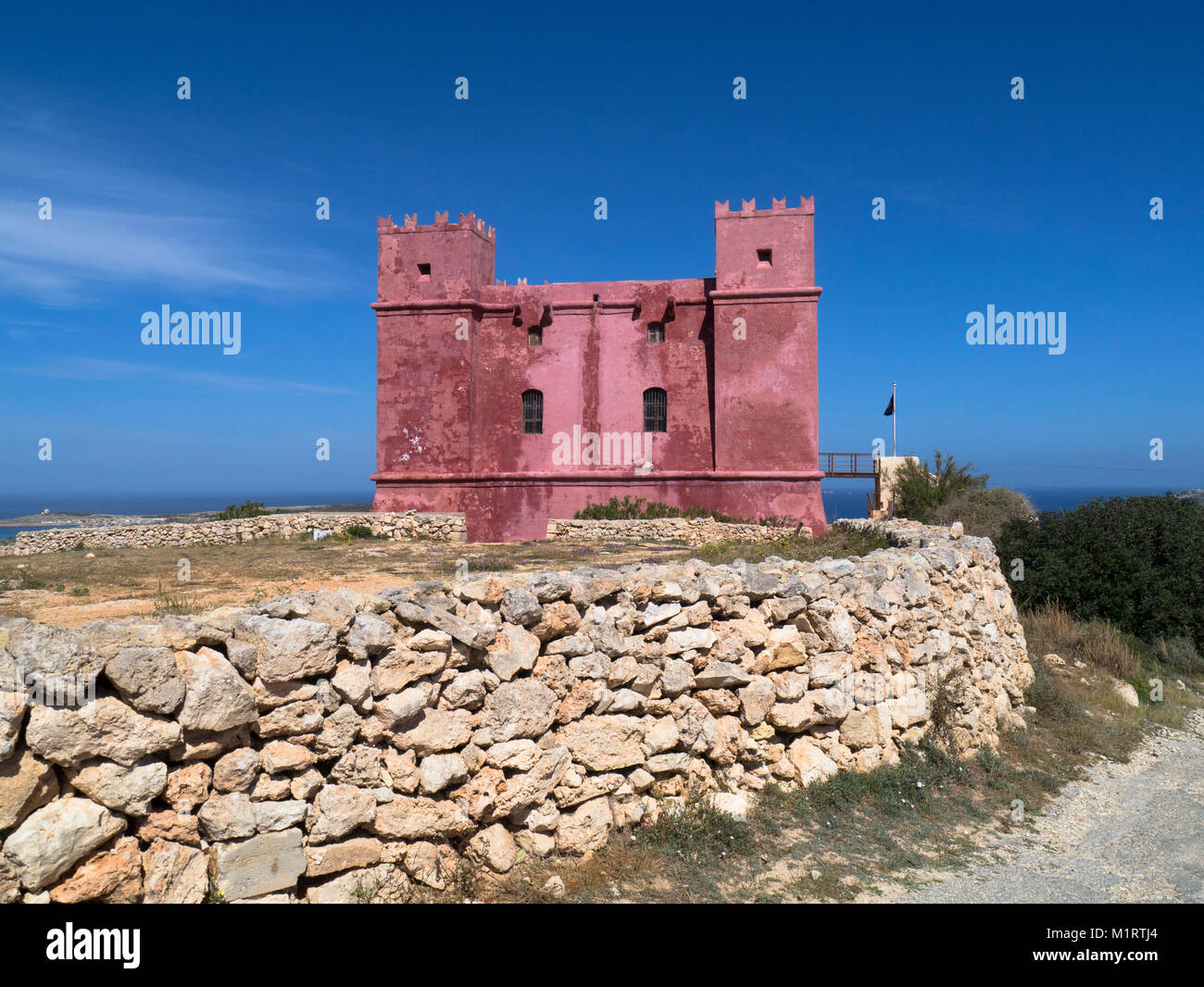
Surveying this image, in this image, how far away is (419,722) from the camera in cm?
446

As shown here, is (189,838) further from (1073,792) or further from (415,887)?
(1073,792)

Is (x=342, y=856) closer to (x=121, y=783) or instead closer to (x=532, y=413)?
(x=121, y=783)

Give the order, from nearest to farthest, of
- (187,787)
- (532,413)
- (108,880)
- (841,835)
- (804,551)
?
1. (108,880)
2. (187,787)
3. (841,835)
4. (804,551)
5. (532,413)

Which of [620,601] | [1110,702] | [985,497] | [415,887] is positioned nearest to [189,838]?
[415,887]

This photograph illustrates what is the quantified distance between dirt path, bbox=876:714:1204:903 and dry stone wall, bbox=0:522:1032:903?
1.20 meters

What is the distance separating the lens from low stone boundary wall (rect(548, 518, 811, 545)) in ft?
61.4

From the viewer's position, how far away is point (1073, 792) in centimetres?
721

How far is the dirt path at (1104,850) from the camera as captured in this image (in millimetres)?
5141

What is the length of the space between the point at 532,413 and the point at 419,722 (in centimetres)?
2081

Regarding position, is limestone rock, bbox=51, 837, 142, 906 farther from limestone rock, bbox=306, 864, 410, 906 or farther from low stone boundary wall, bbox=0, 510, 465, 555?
low stone boundary wall, bbox=0, 510, 465, 555

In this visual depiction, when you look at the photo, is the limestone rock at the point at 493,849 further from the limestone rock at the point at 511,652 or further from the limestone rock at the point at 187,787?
the limestone rock at the point at 187,787

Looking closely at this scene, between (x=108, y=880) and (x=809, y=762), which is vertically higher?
(x=108, y=880)

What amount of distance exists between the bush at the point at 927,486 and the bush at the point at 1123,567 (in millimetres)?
11620

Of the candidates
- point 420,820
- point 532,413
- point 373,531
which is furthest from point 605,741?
point 532,413
